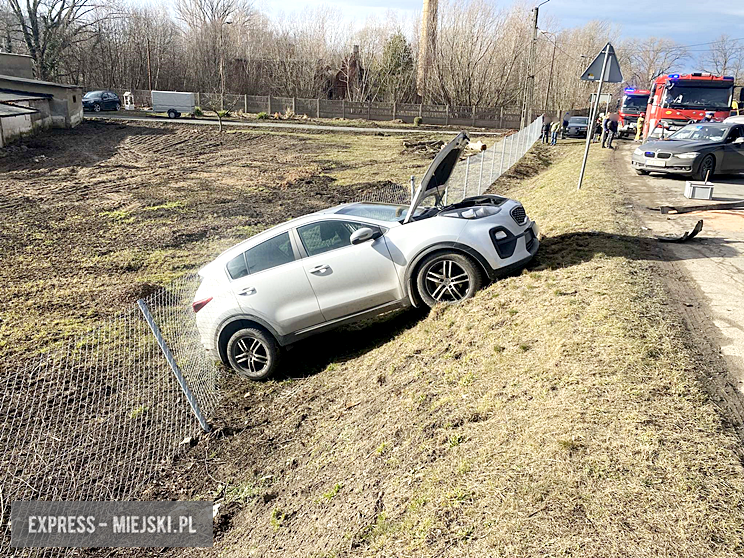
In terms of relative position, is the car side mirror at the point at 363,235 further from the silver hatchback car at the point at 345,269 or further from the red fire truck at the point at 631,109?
the red fire truck at the point at 631,109

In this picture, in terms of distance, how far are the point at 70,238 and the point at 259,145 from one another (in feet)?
65.5

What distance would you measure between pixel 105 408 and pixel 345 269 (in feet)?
10.5

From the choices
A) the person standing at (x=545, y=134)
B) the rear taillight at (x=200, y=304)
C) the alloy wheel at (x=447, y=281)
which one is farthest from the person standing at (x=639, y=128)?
the rear taillight at (x=200, y=304)

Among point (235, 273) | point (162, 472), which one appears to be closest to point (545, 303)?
point (235, 273)

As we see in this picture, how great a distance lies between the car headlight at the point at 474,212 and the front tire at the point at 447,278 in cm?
48

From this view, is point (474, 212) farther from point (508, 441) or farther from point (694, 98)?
point (694, 98)

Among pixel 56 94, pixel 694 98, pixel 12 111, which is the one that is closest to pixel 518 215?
pixel 694 98

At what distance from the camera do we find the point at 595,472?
11.6 feet

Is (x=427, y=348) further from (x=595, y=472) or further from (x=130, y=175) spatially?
(x=130, y=175)

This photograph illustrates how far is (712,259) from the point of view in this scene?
798 cm

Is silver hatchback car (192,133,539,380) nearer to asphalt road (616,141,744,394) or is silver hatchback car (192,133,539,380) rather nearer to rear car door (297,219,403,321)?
rear car door (297,219,403,321)

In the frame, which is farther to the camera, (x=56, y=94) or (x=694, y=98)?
(x=56, y=94)

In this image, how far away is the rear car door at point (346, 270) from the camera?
6695 mm

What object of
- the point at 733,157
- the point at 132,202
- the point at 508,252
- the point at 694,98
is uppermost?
the point at 694,98
